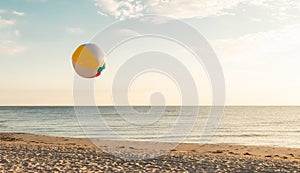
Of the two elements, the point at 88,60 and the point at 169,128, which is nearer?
the point at 88,60

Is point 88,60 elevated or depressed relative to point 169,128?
elevated

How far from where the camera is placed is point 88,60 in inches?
450

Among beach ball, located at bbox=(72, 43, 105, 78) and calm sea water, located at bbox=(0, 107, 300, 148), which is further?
calm sea water, located at bbox=(0, 107, 300, 148)

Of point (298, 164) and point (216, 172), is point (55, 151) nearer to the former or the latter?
point (216, 172)

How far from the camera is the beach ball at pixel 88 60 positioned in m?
11.4

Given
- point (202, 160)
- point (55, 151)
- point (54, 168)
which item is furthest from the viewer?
point (55, 151)

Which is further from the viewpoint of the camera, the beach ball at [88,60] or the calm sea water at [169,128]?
the calm sea water at [169,128]

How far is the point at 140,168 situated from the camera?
11.1 metres

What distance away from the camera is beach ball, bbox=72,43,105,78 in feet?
37.4

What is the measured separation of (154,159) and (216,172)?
3.32 m

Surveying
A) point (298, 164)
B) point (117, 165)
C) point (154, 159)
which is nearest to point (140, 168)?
point (117, 165)

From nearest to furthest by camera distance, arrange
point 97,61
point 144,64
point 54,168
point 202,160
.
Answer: point 54,168
point 97,61
point 144,64
point 202,160

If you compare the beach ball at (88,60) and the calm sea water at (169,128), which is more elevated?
the beach ball at (88,60)

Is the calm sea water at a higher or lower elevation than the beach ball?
lower
